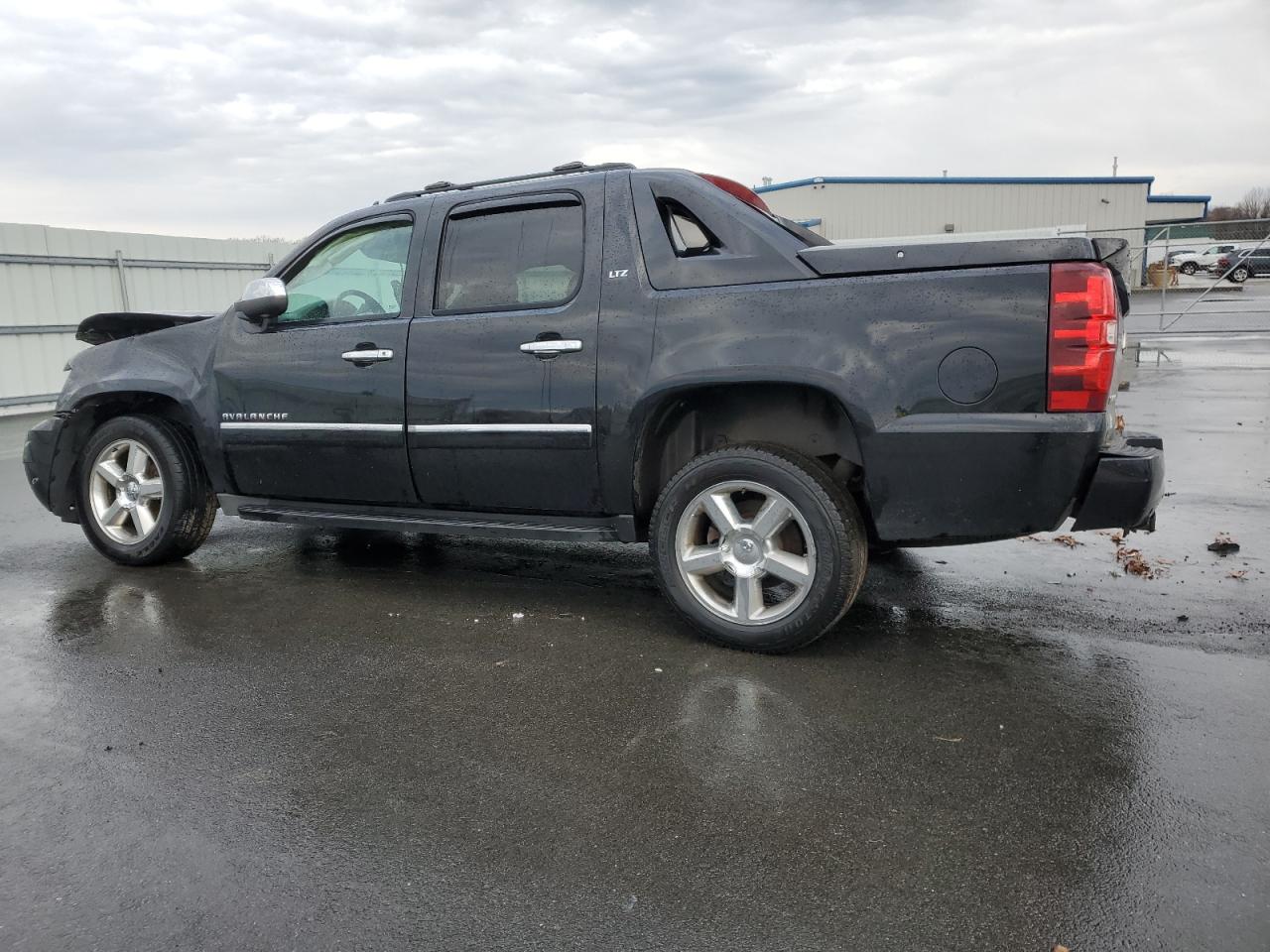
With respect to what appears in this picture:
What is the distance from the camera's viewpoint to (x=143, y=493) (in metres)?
5.34

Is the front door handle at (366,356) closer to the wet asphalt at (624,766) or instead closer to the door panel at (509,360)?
the door panel at (509,360)

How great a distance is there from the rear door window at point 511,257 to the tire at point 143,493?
5.91 ft

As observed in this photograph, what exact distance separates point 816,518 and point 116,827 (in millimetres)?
2423

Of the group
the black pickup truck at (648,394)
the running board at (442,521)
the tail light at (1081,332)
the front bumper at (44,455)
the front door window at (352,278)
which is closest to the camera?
the tail light at (1081,332)

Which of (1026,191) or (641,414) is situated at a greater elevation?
(1026,191)

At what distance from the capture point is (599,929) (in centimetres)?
221

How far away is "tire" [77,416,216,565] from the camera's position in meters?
5.23

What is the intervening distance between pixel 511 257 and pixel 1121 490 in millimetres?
2619

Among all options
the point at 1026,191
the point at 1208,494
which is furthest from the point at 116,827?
the point at 1026,191

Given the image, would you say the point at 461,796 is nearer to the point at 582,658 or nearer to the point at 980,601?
the point at 582,658

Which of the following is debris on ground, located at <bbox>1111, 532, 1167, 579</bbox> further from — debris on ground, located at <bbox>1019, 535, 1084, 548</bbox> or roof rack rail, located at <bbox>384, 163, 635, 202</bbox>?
roof rack rail, located at <bbox>384, 163, 635, 202</bbox>

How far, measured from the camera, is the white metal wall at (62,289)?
13.0 m

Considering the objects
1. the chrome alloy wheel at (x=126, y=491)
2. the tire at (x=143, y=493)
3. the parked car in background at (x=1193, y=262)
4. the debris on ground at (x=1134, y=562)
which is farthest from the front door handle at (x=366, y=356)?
the parked car in background at (x=1193, y=262)

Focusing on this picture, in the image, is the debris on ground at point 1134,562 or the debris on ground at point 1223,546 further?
the debris on ground at point 1223,546
